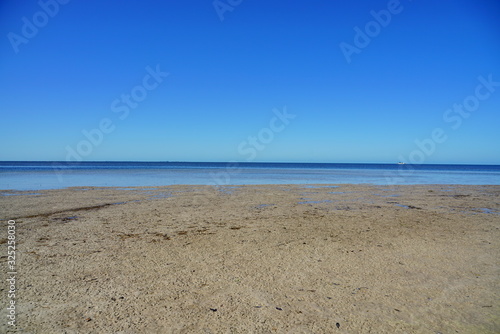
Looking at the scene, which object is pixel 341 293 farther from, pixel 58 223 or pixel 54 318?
pixel 58 223

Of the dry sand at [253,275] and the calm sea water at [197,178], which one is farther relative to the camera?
the calm sea water at [197,178]

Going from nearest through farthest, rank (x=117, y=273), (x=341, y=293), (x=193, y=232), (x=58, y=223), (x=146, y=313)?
(x=146, y=313)
(x=341, y=293)
(x=117, y=273)
(x=193, y=232)
(x=58, y=223)

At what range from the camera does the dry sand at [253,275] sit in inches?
151

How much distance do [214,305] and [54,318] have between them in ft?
6.42

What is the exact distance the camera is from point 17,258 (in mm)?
5777

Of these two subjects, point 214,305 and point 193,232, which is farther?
point 193,232

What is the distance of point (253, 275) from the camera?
522 centimetres

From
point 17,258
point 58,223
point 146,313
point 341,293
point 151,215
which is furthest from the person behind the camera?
point 151,215

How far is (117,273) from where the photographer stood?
521 centimetres

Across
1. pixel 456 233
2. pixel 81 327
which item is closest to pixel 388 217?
pixel 456 233

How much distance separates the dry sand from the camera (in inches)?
151

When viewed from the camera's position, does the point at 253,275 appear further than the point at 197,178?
No

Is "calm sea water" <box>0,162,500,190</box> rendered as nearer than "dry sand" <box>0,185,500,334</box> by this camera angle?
No

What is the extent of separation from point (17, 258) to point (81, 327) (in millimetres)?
3189
